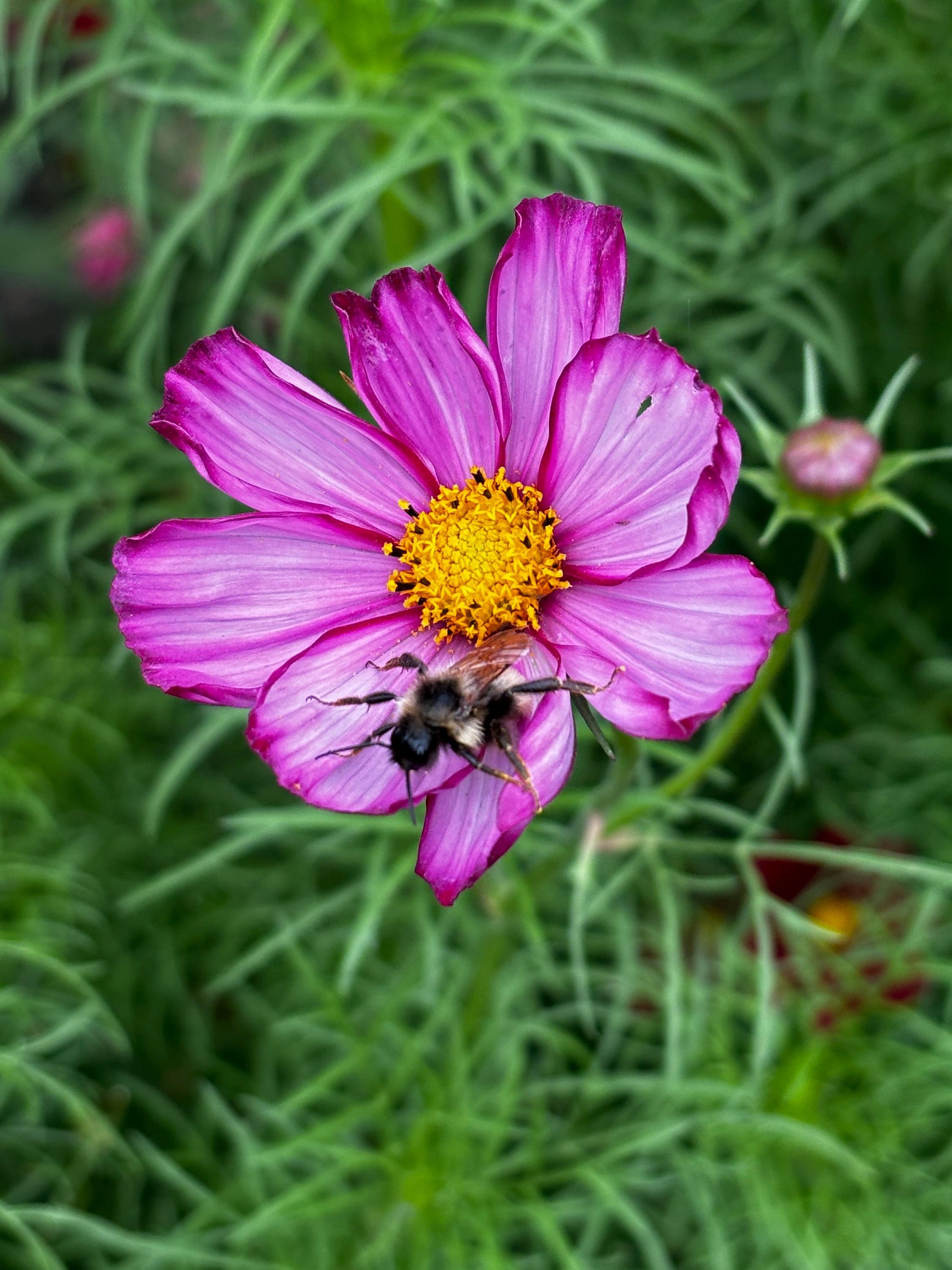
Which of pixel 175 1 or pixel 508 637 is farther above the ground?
pixel 175 1

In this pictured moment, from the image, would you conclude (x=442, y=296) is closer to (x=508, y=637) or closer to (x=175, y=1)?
(x=508, y=637)

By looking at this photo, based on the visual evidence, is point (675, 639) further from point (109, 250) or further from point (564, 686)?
point (109, 250)

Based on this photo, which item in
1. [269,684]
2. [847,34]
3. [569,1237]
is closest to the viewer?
[269,684]

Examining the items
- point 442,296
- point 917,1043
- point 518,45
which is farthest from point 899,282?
point 442,296

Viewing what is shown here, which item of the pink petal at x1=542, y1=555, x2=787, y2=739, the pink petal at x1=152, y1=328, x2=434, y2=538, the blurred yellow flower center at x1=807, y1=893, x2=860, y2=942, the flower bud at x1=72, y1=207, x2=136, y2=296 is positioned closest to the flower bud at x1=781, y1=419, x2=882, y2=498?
the pink petal at x1=542, y1=555, x2=787, y2=739

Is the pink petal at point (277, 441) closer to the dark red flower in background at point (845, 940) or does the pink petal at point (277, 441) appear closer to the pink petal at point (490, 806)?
the pink petal at point (490, 806)

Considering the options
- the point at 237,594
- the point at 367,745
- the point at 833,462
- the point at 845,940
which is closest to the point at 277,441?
the point at 237,594
